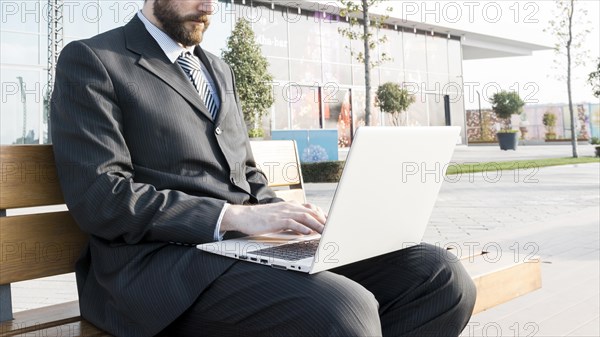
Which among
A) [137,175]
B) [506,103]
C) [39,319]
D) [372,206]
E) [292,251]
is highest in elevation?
[506,103]

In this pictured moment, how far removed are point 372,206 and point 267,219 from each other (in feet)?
1.10

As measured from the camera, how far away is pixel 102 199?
167 cm

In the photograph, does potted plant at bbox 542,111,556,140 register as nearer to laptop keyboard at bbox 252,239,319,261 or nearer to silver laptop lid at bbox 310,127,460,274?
silver laptop lid at bbox 310,127,460,274

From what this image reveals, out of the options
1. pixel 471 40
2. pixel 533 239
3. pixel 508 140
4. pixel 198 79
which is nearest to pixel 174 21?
pixel 198 79

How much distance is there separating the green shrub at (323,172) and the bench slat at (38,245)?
44.6ft

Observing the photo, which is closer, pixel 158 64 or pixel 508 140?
pixel 158 64

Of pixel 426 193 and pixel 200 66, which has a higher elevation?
pixel 200 66

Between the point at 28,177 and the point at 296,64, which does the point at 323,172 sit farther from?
the point at 28,177

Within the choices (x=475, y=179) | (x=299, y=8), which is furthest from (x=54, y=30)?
(x=475, y=179)

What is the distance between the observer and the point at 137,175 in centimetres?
183

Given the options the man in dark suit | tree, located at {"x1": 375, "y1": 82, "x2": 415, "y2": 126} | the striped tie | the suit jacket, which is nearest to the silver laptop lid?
the man in dark suit

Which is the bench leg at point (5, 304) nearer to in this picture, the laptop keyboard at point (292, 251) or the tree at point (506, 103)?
the laptop keyboard at point (292, 251)

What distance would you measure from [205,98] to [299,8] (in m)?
24.8

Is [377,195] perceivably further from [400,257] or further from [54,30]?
[54,30]
